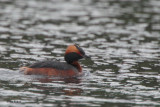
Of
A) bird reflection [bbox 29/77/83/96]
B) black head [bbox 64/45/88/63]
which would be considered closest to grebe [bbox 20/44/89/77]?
black head [bbox 64/45/88/63]

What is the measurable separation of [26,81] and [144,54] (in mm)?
7940

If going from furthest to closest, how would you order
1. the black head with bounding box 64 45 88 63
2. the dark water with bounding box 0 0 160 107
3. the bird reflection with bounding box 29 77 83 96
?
the black head with bounding box 64 45 88 63
the bird reflection with bounding box 29 77 83 96
the dark water with bounding box 0 0 160 107

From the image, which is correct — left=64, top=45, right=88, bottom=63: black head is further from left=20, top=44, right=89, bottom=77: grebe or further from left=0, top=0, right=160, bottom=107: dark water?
left=0, top=0, right=160, bottom=107: dark water

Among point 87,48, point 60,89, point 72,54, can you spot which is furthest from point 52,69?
point 87,48

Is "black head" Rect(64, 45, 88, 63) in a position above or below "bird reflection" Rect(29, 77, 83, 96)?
above

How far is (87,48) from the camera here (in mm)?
25781

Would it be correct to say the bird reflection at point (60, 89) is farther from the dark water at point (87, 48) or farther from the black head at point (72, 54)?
the black head at point (72, 54)

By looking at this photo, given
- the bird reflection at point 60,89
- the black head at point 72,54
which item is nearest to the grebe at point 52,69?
the black head at point 72,54

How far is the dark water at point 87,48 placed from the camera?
16016 mm

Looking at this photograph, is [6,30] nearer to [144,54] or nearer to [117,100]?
[144,54]

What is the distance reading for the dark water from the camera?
16.0 m

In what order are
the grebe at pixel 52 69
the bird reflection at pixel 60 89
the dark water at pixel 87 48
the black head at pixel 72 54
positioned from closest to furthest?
1. the dark water at pixel 87 48
2. the bird reflection at pixel 60 89
3. the grebe at pixel 52 69
4. the black head at pixel 72 54

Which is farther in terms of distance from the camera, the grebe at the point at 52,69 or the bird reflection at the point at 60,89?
the grebe at the point at 52,69

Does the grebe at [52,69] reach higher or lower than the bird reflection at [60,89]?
higher
